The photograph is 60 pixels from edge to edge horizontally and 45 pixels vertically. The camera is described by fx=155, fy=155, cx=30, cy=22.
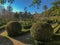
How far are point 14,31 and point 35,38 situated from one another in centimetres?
560

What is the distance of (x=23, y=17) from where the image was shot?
68.2 metres

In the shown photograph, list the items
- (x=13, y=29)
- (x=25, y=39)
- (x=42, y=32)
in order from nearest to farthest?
(x=42, y=32)
(x=25, y=39)
(x=13, y=29)

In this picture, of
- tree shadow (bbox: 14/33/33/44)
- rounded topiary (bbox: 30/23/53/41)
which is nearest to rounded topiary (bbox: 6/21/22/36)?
tree shadow (bbox: 14/33/33/44)

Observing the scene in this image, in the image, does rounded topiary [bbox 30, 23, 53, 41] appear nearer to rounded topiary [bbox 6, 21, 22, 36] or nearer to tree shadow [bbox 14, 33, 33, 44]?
tree shadow [bbox 14, 33, 33, 44]

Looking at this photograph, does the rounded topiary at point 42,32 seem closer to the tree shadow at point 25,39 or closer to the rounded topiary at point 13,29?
the tree shadow at point 25,39

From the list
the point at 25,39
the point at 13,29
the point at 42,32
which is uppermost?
the point at 42,32

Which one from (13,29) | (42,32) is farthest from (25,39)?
(42,32)

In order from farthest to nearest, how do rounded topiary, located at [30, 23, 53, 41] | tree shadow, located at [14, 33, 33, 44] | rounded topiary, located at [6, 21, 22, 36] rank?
1. rounded topiary, located at [6, 21, 22, 36]
2. tree shadow, located at [14, 33, 33, 44]
3. rounded topiary, located at [30, 23, 53, 41]

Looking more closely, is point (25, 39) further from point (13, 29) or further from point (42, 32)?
point (42, 32)

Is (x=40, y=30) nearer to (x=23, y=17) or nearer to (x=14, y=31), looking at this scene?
(x=14, y=31)

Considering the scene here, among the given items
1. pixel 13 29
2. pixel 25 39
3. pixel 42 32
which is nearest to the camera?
pixel 42 32

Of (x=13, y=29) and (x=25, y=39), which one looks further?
(x=13, y=29)

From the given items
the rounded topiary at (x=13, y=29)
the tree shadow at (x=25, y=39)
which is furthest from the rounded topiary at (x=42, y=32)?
the rounded topiary at (x=13, y=29)

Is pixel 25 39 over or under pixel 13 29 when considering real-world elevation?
under
